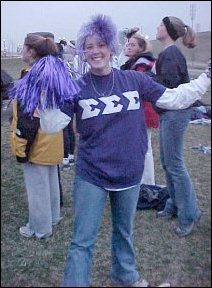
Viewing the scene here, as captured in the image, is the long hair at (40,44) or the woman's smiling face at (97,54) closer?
the woman's smiling face at (97,54)

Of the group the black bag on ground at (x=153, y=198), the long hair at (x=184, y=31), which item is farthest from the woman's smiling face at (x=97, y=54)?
the black bag on ground at (x=153, y=198)

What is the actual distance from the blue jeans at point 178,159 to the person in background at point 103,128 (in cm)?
46

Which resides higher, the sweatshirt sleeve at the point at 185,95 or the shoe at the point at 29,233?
the sweatshirt sleeve at the point at 185,95

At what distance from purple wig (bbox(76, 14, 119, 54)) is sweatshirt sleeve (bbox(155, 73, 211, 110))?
1.27 ft

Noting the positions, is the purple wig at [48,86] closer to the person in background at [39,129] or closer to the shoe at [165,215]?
the person in background at [39,129]

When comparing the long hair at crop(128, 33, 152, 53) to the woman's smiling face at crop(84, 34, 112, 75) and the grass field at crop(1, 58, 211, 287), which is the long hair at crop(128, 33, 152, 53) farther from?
the woman's smiling face at crop(84, 34, 112, 75)

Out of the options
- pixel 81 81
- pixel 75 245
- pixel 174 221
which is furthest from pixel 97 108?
pixel 174 221

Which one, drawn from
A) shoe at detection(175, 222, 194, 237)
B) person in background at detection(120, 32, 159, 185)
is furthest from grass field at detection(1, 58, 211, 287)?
person in background at detection(120, 32, 159, 185)

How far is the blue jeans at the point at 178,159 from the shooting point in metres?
2.63

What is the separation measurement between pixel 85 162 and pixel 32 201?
880mm

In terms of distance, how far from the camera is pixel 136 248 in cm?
281

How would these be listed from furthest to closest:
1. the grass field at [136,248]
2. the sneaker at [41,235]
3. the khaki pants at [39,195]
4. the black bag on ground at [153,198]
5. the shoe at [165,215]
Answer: the black bag on ground at [153,198] → the shoe at [165,215] → the sneaker at [41,235] → the khaki pants at [39,195] → the grass field at [136,248]

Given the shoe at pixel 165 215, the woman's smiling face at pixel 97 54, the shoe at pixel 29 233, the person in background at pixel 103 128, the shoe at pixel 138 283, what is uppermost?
the woman's smiling face at pixel 97 54

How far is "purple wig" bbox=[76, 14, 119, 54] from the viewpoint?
2.05 meters
